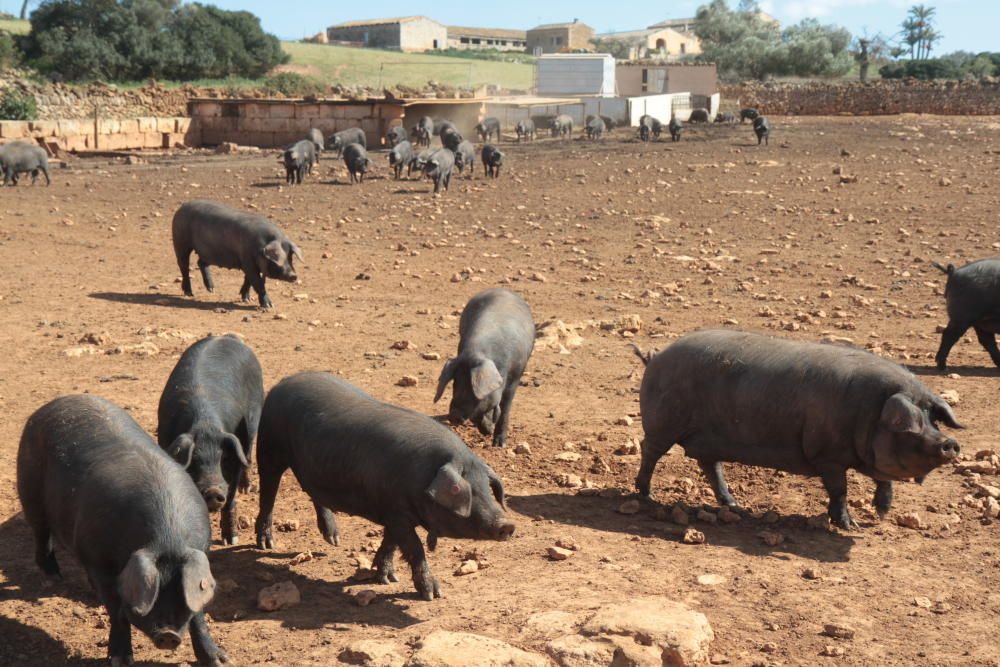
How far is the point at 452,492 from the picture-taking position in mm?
5465

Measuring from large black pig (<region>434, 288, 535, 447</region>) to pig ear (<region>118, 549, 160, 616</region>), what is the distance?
11.1 feet

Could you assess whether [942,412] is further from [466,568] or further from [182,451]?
[182,451]

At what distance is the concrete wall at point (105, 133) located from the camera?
33.6 m

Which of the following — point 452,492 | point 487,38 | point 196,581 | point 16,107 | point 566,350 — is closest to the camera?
point 196,581

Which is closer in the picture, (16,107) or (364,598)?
(364,598)

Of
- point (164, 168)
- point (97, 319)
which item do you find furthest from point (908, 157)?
point (97, 319)

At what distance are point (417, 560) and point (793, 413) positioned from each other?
8.97 feet

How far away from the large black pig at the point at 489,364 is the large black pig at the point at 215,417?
1415 mm

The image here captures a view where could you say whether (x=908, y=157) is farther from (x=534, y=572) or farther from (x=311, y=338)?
(x=534, y=572)

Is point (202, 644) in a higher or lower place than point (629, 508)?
higher

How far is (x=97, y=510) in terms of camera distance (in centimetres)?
506

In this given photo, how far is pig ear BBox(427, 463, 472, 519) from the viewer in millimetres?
5473

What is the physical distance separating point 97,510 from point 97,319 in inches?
294

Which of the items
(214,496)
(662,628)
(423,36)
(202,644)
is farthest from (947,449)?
(423,36)
